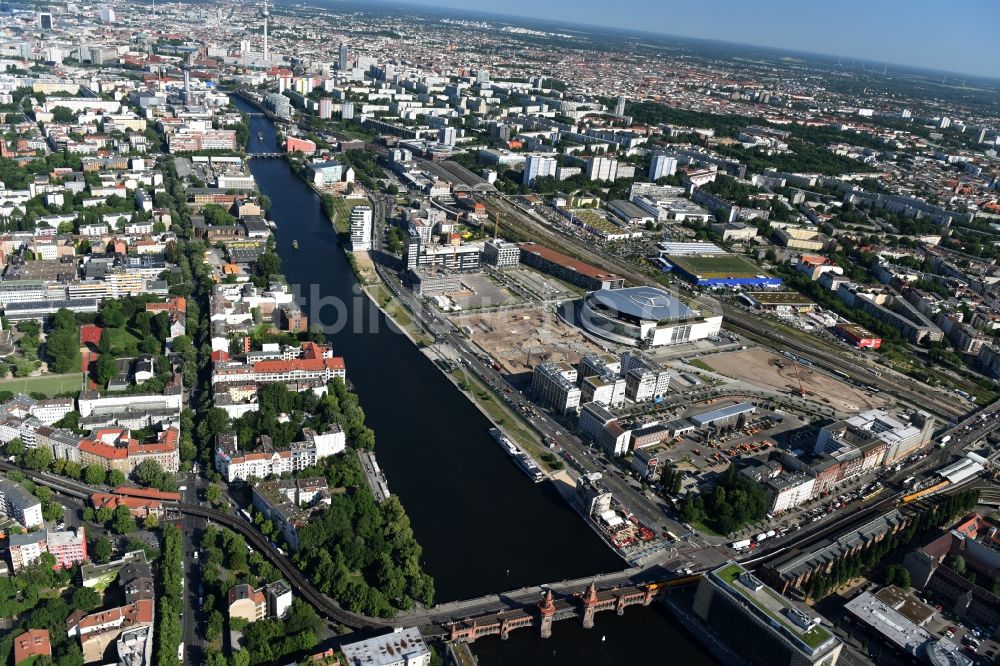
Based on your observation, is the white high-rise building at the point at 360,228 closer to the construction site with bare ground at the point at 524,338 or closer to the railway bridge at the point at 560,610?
the construction site with bare ground at the point at 524,338

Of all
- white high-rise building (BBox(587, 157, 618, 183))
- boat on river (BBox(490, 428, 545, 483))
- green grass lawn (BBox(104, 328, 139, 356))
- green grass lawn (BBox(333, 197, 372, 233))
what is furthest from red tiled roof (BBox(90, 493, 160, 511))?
white high-rise building (BBox(587, 157, 618, 183))

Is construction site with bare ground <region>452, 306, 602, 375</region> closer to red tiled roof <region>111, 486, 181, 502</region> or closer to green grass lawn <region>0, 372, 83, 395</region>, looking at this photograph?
red tiled roof <region>111, 486, 181, 502</region>

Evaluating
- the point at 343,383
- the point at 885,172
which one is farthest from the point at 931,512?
the point at 885,172

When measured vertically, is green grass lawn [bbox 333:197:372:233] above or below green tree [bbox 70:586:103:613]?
above

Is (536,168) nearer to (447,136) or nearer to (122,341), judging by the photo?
(447,136)

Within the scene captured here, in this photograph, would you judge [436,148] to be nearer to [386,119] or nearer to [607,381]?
[386,119]

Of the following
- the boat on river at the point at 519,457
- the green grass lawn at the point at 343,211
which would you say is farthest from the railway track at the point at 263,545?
the green grass lawn at the point at 343,211
